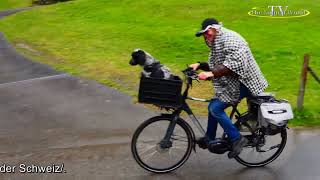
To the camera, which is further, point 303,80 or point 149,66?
point 303,80

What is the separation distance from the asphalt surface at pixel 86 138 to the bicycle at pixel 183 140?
5.2 inches

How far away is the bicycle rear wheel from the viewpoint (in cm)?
611

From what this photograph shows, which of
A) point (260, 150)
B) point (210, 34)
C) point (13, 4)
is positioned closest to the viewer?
point (210, 34)

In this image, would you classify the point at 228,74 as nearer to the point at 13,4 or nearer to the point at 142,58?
the point at 142,58

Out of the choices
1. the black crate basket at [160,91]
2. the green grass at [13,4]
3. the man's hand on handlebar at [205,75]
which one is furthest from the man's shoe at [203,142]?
the green grass at [13,4]

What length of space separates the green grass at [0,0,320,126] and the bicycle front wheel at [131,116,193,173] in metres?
2.21

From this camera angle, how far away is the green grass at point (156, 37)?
1030 centimetres

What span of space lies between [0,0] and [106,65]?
24620 mm

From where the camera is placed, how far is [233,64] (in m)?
5.58

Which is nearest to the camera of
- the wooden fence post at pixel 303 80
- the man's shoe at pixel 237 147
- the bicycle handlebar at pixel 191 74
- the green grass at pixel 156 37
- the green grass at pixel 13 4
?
the bicycle handlebar at pixel 191 74

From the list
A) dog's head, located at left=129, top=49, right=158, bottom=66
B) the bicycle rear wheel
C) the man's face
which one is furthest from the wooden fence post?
dog's head, located at left=129, top=49, right=158, bottom=66

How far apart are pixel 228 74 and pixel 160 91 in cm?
78

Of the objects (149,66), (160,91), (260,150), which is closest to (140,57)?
(149,66)

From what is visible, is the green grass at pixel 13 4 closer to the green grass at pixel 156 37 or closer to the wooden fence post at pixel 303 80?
the green grass at pixel 156 37
